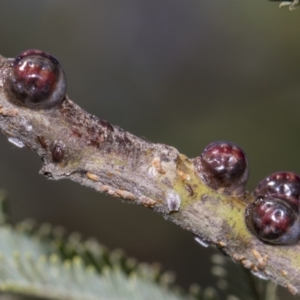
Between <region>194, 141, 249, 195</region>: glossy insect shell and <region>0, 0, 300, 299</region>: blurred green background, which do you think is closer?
<region>194, 141, 249, 195</region>: glossy insect shell

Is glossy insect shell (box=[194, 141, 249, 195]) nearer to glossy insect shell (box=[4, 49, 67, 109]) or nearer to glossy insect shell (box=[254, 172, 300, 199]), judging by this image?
glossy insect shell (box=[254, 172, 300, 199])

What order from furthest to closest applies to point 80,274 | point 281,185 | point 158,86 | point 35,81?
point 158,86 < point 80,274 < point 281,185 < point 35,81

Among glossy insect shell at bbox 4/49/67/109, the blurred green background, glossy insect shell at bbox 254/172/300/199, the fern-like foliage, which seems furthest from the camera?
the blurred green background

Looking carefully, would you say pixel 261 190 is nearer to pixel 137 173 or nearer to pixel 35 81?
pixel 137 173

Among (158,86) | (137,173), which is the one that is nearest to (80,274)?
(137,173)

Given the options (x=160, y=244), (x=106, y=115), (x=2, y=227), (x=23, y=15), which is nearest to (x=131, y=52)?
(x=106, y=115)

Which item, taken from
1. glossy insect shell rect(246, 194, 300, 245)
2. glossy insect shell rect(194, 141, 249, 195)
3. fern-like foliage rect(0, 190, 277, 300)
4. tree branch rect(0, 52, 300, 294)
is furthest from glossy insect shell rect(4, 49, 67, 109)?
fern-like foliage rect(0, 190, 277, 300)

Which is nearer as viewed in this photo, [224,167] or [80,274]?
[224,167]

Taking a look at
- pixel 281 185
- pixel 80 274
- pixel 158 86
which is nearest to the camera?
pixel 281 185
